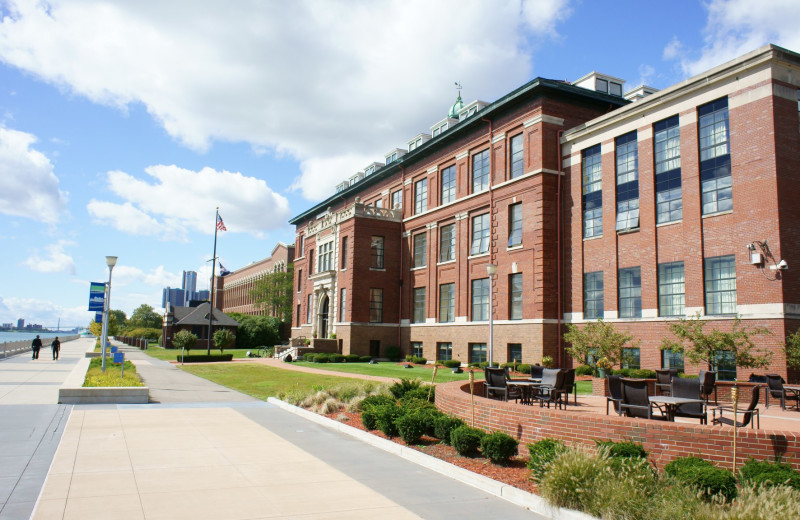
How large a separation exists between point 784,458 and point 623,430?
1940 mm

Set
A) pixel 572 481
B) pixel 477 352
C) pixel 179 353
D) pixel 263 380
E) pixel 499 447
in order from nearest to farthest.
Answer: pixel 572 481
pixel 499 447
pixel 263 380
pixel 477 352
pixel 179 353

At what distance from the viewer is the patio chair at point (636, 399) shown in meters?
9.78

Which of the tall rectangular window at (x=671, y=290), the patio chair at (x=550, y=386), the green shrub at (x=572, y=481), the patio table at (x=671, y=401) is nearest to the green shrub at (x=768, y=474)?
the green shrub at (x=572, y=481)

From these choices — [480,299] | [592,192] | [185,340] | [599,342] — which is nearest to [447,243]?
[480,299]

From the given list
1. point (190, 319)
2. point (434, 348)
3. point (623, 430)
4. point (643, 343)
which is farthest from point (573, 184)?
point (190, 319)

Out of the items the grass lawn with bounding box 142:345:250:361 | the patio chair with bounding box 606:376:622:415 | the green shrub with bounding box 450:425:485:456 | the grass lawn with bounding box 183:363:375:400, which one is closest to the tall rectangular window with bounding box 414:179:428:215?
the grass lawn with bounding box 183:363:375:400

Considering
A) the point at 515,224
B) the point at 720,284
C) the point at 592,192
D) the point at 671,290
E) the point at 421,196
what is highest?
the point at 421,196

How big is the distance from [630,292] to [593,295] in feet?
8.00

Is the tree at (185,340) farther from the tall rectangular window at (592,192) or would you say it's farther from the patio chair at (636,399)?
the patio chair at (636,399)

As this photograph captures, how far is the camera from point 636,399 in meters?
9.95

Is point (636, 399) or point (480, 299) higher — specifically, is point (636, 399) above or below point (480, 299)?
below

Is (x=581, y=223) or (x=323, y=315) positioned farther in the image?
(x=323, y=315)

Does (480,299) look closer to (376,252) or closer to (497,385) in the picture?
(376,252)

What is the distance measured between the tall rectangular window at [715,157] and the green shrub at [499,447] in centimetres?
1896
